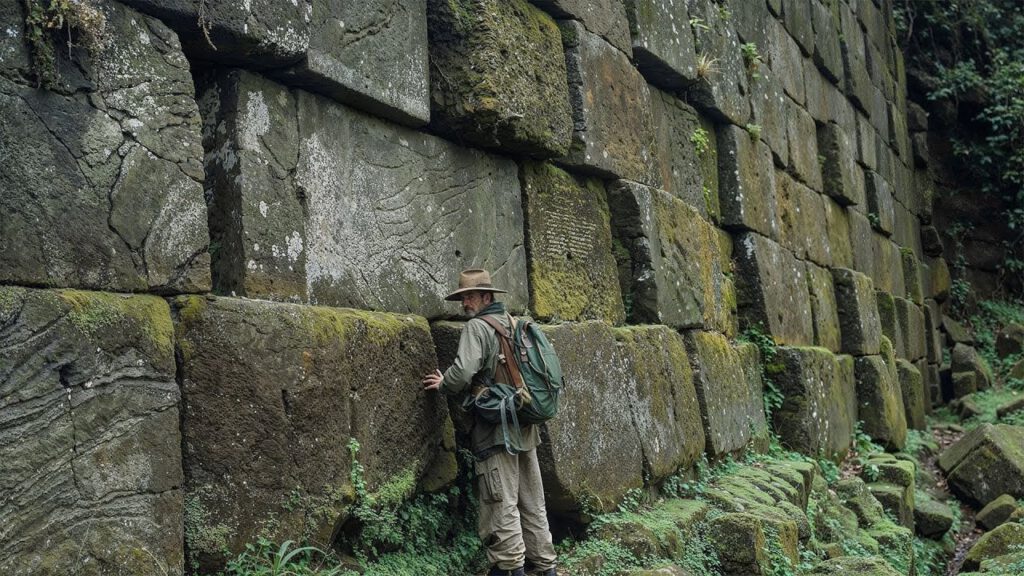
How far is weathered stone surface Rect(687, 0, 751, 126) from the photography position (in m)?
8.48

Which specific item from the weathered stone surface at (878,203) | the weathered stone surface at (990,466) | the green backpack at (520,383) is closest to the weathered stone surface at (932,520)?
the weathered stone surface at (990,466)

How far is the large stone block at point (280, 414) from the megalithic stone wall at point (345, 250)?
0.01 m

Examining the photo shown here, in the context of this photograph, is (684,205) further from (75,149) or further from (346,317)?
(75,149)

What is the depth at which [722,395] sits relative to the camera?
764 cm

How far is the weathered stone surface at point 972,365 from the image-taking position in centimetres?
1532

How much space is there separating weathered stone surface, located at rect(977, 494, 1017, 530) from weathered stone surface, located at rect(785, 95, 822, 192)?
358cm

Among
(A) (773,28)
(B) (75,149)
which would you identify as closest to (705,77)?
(A) (773,28)

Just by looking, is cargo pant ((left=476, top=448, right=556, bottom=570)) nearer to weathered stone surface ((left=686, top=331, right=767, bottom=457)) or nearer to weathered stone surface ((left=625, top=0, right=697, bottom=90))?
weathered stone surface ((left=686, top=331, right=767, bottom=457))

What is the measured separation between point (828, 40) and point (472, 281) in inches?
348

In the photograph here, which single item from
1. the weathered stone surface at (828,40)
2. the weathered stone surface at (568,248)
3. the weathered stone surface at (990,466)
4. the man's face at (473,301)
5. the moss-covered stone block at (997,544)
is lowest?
the moss-covered stone block at (997,544)

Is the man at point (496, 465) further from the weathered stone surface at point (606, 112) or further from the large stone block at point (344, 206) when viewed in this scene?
the weathered stone surface at point (606, 112)

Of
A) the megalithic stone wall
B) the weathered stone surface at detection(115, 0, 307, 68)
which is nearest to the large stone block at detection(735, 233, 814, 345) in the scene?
the megalithic stone wall

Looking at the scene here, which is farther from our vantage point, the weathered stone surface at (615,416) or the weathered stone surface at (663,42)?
the weathered stone surface at (663,42)

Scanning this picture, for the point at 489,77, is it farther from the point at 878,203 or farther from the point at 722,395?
the point at 878,203
